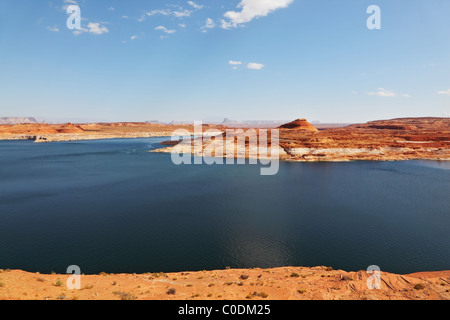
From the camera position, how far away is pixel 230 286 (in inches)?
601

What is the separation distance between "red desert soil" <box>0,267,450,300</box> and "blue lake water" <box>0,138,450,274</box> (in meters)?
2.66

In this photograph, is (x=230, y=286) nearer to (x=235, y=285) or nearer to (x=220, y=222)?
(x=235, y=285)

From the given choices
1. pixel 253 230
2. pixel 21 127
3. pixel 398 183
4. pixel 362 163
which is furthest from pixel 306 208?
pixel 21 127

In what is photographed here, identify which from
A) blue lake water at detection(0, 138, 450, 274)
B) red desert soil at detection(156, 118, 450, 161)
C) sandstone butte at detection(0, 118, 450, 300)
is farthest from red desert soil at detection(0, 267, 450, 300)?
red desert soil at detection(156, 118, 450, 161)

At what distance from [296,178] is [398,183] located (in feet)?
68.8

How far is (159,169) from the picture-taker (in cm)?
6294

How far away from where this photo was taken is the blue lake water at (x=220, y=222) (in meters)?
20.8

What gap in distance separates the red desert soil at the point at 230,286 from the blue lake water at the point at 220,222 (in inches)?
105

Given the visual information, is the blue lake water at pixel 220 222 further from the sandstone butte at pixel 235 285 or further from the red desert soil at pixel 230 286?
the red desert soil at pixel 230 286

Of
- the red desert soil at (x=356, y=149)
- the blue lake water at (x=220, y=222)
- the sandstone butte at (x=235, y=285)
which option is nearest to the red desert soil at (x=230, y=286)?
the sandstone butte at (x=235, y=285)

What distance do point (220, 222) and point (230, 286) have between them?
13.6 meters

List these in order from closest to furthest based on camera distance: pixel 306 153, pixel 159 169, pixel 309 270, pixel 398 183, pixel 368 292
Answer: pixel 368 292
pixel 309 270
pixel 398 183
pixel 159 169
pixel 306 153
